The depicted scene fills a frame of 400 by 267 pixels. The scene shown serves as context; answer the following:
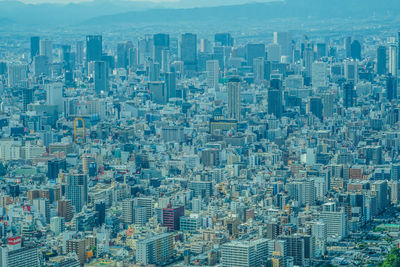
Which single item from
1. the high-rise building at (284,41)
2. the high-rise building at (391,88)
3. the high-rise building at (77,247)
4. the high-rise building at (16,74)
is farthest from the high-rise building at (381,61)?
the high-rise building at (77,247)

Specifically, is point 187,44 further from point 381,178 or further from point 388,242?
point 388,242

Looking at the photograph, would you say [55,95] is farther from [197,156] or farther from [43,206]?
[43,206]

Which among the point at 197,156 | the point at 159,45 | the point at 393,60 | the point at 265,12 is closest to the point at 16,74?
the point at 159,45

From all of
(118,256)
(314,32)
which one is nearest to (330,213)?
(118,256)

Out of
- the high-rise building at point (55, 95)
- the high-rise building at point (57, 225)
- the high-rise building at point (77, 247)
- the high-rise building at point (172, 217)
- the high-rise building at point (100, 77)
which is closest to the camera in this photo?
the high-rise building at point (77, 247)

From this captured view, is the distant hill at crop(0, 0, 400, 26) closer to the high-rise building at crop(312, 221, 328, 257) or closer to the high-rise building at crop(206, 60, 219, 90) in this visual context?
the high-rise building at crop(206, 60, 219, 90)

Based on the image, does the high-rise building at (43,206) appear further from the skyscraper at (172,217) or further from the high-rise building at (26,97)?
the high-rise building at (26,97)

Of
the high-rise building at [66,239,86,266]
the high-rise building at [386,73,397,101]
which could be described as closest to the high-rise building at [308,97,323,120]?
the high-rise building at [386,73,397,101]
